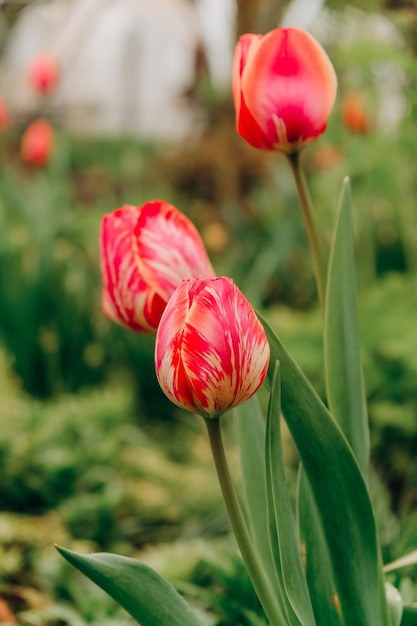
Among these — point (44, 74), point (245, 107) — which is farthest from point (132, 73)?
point (245, 107)

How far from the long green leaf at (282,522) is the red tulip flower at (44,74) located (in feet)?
11.8

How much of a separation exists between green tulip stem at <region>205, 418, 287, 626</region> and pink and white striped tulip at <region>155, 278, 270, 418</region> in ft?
0.12

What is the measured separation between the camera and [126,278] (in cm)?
91

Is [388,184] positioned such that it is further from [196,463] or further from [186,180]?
[186,180]

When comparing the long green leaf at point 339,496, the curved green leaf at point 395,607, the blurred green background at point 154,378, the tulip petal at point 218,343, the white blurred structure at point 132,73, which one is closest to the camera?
the tulip petal at point 218,343

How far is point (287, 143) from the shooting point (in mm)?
958

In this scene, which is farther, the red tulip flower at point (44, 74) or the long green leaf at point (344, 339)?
the red tulip flower at point (44, 74)

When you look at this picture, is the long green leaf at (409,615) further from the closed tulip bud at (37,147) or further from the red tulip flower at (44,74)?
the red tulip flower at (44,74)

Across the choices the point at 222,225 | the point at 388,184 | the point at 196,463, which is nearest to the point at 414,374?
the point at 196,463

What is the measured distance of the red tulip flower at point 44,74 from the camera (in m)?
4.04

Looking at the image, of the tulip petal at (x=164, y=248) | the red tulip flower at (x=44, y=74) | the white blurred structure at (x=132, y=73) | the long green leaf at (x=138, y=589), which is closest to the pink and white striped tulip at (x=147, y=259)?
the tulip petal at (x=164, y=248)

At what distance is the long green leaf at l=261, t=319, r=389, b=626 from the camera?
0.88 m

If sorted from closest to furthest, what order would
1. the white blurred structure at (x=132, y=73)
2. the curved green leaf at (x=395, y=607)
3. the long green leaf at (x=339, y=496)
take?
the long green leaf at (x=339, y=496), the curved green leaf at (x=395, y=607), the white blurred structure at (x=132, y=73)

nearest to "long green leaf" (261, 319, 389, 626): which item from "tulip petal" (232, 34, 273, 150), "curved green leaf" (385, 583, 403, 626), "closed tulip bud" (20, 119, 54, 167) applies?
"curved green leaf" (385, 583, 403, 626)
